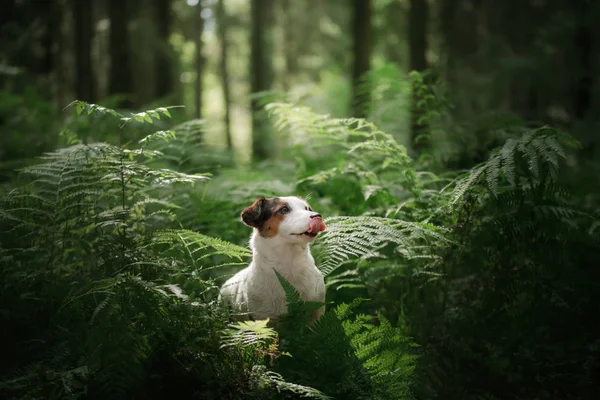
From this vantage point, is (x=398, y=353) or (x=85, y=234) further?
(x=85, y=234)

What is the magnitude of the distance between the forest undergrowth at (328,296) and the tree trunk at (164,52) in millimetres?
11095

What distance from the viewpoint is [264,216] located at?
172 inches

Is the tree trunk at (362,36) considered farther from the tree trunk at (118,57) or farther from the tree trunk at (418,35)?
the tree trunk at (118,57)

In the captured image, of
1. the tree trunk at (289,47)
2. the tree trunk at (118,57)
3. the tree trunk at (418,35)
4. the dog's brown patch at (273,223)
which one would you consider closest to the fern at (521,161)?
the dog's brown patch at (273,223)

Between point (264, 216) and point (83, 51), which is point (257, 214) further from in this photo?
point (83, 51)

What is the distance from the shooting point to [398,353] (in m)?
3.66

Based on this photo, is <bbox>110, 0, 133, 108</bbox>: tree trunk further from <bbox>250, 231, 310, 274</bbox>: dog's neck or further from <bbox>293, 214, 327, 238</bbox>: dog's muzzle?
<bbox>293, 214, 327, 238</bbox>: dog's muzzle

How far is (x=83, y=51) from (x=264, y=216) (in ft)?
51.9

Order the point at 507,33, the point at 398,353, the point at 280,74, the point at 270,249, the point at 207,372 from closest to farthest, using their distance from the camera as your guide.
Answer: the point at 207,372 < the point at 398,353 < the point at 270,249 < the point at 507,33 < the point at 280,74

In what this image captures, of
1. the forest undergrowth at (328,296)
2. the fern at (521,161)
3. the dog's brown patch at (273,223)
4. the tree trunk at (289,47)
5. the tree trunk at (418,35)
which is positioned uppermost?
the tree trunk at (289,47)

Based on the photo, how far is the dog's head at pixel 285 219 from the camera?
Result: 13.5ft

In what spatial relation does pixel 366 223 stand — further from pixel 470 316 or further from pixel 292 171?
pixel 292 171

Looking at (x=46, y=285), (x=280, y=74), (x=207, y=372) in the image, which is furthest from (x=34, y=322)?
(x=280, y=74)

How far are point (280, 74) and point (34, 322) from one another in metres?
31.2
